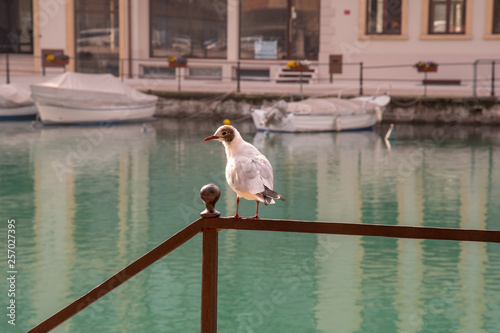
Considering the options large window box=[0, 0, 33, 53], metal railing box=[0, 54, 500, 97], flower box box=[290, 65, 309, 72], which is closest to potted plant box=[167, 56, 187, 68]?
metal railing box=[0, 54, 500, 97]

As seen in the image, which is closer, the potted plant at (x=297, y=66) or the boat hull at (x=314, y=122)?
the boat hull at (x=314, y=122)

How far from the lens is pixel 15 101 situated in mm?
25359

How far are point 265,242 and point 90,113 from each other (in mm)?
15297

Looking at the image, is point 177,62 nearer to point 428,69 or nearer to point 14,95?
point 14,95

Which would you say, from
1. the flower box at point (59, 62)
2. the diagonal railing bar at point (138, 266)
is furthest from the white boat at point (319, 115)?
the diagonal railing bar at point (138, 266)

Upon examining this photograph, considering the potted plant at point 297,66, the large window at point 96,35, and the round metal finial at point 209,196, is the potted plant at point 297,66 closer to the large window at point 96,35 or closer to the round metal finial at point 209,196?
the large window at point 96,35

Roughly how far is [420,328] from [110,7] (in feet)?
81.5

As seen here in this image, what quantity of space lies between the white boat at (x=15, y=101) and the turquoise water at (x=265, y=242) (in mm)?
5794

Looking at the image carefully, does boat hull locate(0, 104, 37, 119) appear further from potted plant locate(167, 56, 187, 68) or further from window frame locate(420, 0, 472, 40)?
window frame locate(420, 0, 472, 40)

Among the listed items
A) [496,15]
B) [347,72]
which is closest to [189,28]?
[347,72]

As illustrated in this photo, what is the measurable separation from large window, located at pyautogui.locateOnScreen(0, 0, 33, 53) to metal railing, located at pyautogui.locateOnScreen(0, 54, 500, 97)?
103cm

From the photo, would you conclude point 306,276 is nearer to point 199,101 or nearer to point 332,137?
point 332,137

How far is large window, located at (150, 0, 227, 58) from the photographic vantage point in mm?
30125

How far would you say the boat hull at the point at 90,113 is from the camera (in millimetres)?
24141
